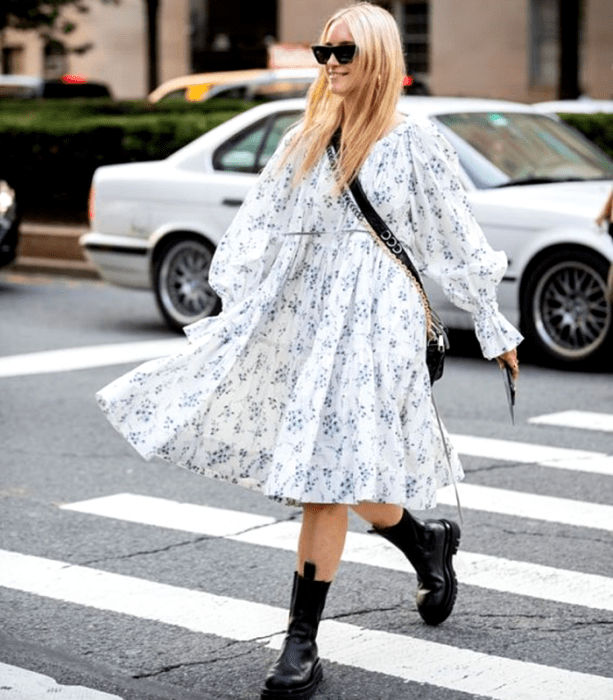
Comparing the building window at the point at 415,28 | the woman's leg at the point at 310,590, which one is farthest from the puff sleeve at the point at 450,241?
the building window at the point at 415,28

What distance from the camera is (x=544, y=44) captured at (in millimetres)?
32750

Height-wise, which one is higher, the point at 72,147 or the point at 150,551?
the point at 72,147

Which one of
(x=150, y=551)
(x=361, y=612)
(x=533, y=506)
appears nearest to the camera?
(x=361, y=612)

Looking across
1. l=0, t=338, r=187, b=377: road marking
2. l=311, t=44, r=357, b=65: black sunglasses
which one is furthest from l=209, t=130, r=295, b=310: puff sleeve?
l=0, t=338, r=187, b=377: road marking

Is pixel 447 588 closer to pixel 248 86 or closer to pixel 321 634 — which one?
pixel 321 634

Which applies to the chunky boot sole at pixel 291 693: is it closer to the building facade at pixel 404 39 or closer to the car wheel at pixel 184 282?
the car wheel at pixel 184 282

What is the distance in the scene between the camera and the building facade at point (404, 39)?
3241 cm

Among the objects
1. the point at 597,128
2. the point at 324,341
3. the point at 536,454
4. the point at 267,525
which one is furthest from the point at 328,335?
the point at 597,128

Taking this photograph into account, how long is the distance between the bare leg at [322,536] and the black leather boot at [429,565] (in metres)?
0.47

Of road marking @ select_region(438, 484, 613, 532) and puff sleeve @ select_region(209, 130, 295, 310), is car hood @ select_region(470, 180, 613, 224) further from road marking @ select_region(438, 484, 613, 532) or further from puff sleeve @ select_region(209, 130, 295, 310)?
puff sleeve @ select_region(209, 130, 295, 310)

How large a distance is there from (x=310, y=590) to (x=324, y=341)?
65cm

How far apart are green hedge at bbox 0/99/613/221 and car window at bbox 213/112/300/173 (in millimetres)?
4911

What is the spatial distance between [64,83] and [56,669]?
24.1 m

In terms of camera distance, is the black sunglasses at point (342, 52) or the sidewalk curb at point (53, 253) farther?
the sidewalk curb at point (53, 253)
